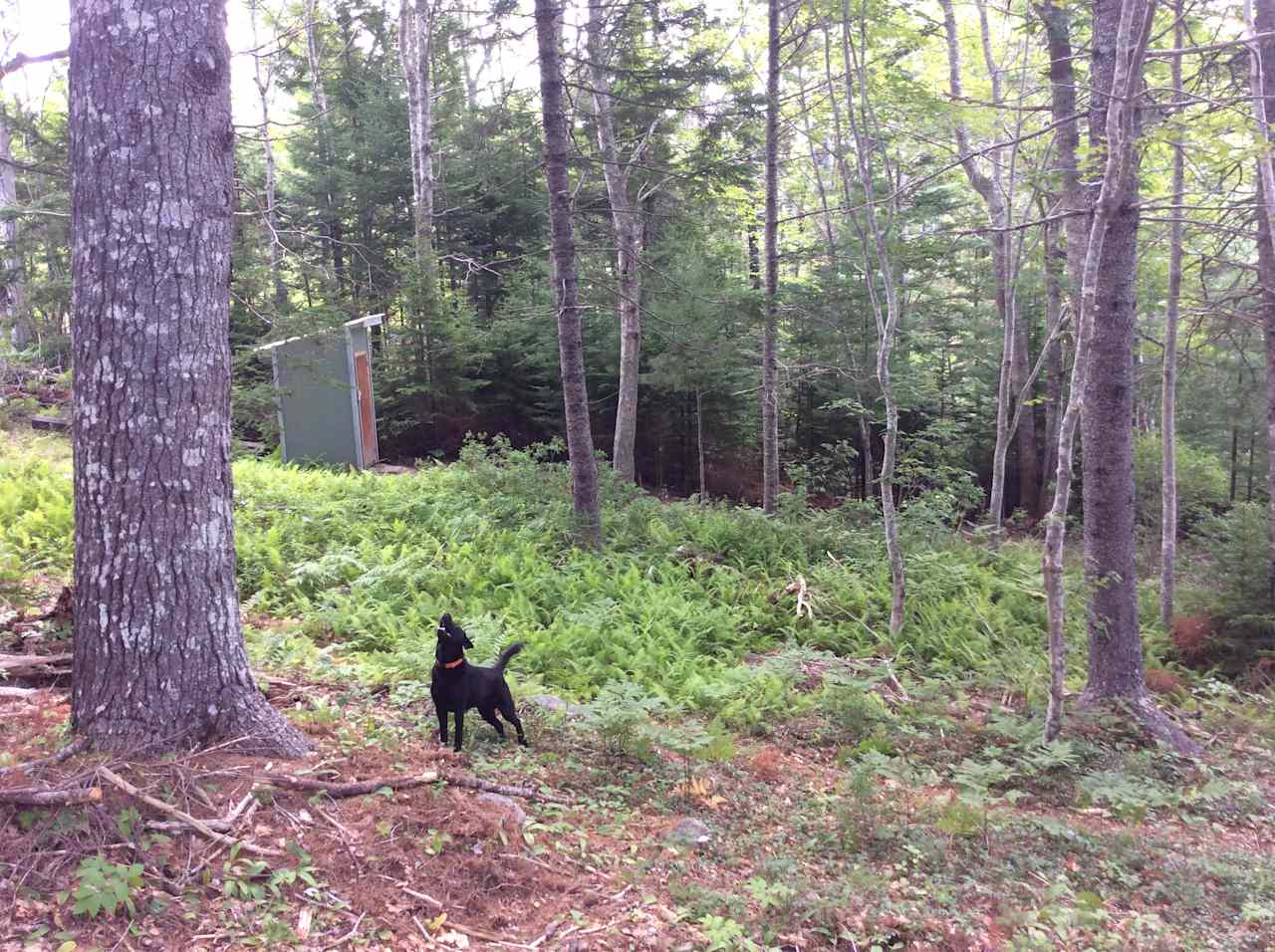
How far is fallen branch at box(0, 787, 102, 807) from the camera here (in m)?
3.12

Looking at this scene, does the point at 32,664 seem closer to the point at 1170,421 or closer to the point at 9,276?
the point at 9,276

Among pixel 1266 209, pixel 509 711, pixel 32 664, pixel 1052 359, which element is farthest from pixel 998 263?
pixel 32 664

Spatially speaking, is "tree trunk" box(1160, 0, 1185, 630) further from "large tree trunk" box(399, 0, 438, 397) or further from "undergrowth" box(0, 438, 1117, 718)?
"large tree trunk" box(399, 0, 438, 397)

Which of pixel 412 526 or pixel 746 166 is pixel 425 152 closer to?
pixel 746 166

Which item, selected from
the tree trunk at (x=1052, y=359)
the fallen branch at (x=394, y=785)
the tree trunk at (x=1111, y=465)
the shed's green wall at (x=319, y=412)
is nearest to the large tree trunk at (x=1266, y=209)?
the tree trunk at (x=1111, y=465)

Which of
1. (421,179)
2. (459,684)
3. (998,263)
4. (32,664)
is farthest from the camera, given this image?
(421,179)

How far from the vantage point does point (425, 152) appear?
61.8ft

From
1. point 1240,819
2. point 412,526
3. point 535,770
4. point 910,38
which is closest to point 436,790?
point 535,770

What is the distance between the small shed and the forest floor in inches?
346

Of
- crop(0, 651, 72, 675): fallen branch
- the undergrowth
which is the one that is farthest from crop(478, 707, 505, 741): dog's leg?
crop(0, 651, 72, 675): fallen branch

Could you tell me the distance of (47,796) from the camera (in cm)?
314

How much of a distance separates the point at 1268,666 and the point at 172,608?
33.2 feet

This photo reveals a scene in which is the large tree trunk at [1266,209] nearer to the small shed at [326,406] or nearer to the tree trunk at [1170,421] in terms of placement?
the tree trunk at [1170,421]

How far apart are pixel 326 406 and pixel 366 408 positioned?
94 centimetres
